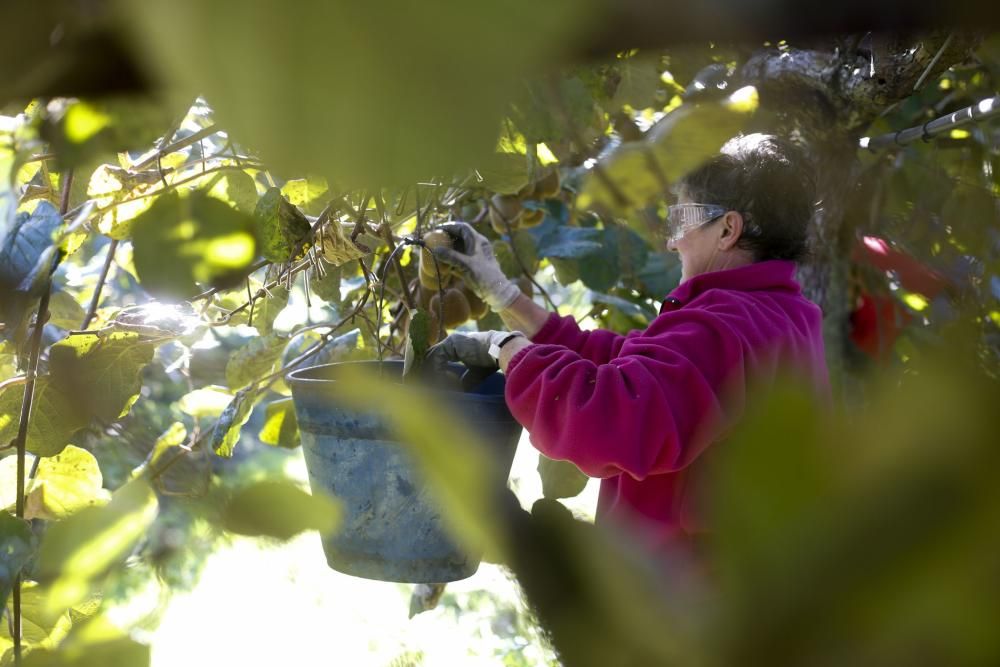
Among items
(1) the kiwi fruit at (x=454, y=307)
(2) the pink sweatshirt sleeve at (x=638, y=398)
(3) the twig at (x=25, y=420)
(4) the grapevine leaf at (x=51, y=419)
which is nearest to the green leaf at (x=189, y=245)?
(3) the twig at (x=25, y=420)

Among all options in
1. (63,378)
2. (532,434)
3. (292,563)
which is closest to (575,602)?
(292,563)

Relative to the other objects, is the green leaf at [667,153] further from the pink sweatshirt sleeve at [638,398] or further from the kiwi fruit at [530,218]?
the kiwi fruit at [530,218]

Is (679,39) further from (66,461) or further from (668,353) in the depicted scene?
(668,353)

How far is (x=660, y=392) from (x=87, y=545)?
870 mm

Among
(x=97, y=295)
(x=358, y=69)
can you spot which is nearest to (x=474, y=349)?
(x=97, y=295)

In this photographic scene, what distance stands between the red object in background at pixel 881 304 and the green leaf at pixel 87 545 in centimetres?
158

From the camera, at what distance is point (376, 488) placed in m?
1.15

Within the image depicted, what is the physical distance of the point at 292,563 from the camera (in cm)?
31

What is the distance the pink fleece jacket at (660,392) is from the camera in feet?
3.54

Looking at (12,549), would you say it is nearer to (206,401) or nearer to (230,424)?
(230,424)

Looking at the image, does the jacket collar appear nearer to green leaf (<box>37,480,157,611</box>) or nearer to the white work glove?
the white work glove

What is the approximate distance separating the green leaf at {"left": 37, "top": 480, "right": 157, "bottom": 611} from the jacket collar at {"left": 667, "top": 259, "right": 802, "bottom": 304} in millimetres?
1102

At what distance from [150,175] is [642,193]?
0.67 m

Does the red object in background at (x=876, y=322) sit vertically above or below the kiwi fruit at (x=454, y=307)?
below
